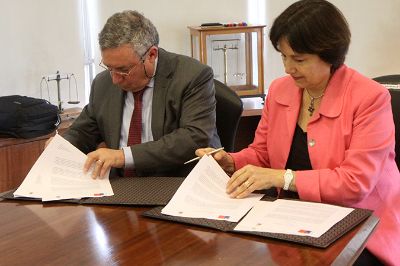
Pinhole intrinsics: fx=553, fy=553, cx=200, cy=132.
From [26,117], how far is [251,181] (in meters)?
1.85

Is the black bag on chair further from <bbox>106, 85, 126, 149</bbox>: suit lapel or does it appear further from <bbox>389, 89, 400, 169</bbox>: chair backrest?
<bbox>389, 89, 400, 169</bbox>: chair backrest

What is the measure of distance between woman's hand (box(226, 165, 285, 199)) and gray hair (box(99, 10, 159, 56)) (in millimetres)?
758

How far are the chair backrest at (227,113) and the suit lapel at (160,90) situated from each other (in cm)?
20

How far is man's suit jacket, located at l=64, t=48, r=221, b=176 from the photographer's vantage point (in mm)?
1981

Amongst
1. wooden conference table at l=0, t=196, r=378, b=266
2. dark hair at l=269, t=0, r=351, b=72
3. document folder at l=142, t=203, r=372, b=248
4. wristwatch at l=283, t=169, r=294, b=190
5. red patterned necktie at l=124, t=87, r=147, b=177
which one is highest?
dark hair at l=269, t=0, r=351, b=72

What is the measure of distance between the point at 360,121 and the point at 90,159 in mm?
829

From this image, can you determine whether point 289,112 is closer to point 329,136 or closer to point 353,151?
point 329,136

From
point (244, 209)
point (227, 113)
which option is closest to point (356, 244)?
point (244, 209)

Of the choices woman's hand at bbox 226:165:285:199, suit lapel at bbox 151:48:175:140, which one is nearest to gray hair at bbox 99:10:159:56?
suit lapel at bbox 151:48:175:140

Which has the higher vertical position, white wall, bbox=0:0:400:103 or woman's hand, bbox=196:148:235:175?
white wall, bbox=0:0:400:103

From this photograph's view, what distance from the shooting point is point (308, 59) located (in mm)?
1646

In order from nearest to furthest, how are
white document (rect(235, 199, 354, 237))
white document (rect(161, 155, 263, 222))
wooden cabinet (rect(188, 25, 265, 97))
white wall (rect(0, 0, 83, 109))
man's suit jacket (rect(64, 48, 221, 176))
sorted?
white document (rect(235, 199, 354, 237)) < white document (rect(161, 155, 263, 222)) < man's suit jacket (rect(64, 48, 221, 176)) < white wall (rect(0, 0, 83, 109)) < wooden cabinet (rect(188, 25, 265, 97))

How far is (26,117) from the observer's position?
300cm

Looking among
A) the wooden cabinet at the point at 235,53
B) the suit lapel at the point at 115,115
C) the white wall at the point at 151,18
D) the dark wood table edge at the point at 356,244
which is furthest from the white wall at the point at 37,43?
the dark wood table edge at the point at 356,244
